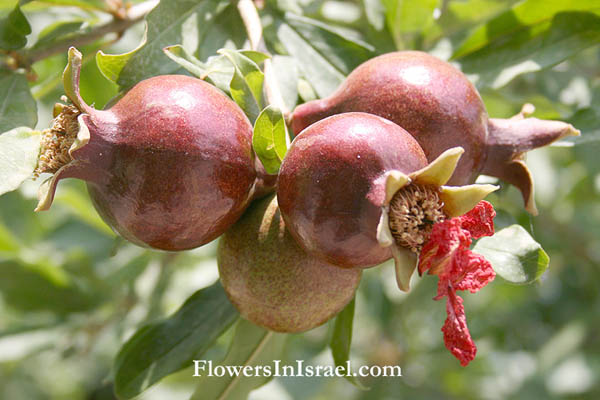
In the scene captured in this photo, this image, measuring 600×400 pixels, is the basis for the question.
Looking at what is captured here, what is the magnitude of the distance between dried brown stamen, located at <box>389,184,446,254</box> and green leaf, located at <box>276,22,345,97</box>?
75 centimetres

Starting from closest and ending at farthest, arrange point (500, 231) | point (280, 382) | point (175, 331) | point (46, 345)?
point (500, 231)
point (175, 331)
point (46, 345)
point (280, 382)

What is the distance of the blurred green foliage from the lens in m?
2.10

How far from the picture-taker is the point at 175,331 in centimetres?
212

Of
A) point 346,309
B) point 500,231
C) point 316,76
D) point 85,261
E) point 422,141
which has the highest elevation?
point 422,141

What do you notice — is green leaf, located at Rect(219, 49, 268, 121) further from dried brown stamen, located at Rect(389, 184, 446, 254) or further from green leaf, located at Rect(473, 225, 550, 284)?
green leaf, located at Rect(473, 225, 550, 284)

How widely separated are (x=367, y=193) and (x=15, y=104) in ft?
3.63

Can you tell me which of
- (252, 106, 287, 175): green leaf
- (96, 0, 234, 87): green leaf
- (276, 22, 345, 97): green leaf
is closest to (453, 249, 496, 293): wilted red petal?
(252, 106, 287, 175): green leaf

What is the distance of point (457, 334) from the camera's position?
133 cm

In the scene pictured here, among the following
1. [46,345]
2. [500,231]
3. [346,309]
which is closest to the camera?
[500,231]

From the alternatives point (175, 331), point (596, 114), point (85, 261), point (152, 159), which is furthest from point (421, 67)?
point (85, 261)

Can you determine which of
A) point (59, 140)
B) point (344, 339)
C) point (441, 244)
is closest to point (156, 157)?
point (59, 140)

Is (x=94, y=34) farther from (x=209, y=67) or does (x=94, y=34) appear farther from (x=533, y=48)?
(x=533, y=48)

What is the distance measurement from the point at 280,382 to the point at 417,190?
2.41 m

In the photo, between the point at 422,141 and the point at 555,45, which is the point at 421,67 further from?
the point at 555,45
